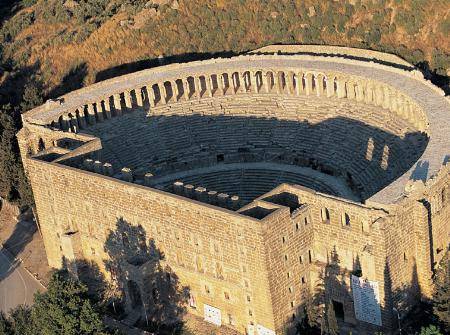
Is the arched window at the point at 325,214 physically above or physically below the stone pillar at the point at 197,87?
below

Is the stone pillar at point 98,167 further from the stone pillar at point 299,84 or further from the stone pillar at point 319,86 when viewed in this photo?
the stone pillar at point 319,86

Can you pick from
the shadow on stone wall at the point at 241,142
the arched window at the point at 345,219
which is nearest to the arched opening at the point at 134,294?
the shadow on stone wall at the point at 241,142

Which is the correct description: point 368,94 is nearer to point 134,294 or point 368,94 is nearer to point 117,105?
point 117,105

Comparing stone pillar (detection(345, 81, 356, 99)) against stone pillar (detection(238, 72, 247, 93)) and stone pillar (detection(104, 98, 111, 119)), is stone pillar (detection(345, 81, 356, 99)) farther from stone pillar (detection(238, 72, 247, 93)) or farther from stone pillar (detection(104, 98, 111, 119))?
stone pillar (detection(104, 98, 111, 119))

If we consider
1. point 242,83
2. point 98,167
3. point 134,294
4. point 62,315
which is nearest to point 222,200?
point 134,294

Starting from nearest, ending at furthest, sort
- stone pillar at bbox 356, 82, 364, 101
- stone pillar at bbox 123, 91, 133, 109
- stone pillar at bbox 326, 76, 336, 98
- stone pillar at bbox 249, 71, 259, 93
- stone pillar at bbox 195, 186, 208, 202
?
stone pillar at bbox 195, 186, 208, 202
stone pillar at bbox 356, 82, 364, 101
stone pillar at bbox 326, 76, 336, 98
stone pillar at bbox 123, 91, 133, 109
stone pillar at bbox 249, 71, 259, 93

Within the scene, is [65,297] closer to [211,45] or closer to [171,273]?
[171,273]

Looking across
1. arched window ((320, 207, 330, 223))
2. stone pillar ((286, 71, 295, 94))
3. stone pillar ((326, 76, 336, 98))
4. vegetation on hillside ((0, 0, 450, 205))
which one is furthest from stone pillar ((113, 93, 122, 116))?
arched window ((320, 207, 330, 223))
